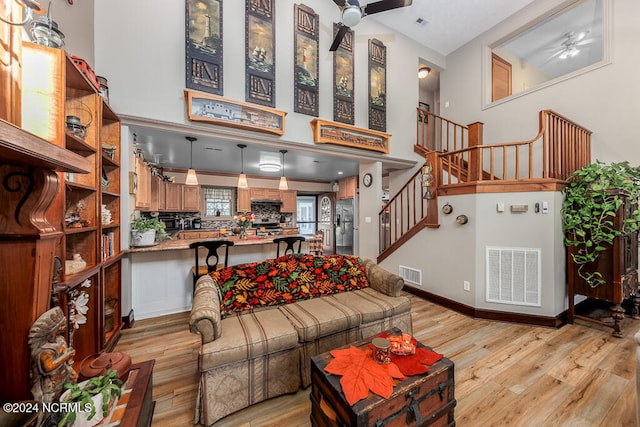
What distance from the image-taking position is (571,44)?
422 centimetres

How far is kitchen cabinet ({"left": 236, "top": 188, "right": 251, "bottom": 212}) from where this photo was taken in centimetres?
662

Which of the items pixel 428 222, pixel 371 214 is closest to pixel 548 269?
pixel 428 222

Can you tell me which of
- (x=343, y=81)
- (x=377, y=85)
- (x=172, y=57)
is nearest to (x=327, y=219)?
(x=377, y=85)

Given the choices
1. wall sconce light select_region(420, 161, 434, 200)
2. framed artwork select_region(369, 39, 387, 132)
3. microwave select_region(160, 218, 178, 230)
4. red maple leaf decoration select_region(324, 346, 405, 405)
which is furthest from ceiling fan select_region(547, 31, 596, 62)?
microwave select_region(160, 218, 178, 230)

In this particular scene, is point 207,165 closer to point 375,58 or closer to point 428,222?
point 375,58

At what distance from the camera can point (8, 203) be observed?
91 centimetres

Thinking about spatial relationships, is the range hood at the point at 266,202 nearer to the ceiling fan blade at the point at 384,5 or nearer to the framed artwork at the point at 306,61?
the framed artwork at the point at 306,61

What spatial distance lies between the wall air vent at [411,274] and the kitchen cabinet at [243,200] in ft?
14.6

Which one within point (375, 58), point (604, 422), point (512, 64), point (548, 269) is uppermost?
point (512, 64)

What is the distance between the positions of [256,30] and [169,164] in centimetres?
375

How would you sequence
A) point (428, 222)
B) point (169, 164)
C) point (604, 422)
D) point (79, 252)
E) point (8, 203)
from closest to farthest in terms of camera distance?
point (8, 203) < point (604, 422) < point (79, 252) < point (428, 222) < point (169, 164)

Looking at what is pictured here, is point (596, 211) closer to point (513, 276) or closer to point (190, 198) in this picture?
point (513, 276)

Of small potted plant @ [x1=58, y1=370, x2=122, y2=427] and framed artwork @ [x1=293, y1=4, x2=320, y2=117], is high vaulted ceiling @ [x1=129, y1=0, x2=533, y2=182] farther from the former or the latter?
small potted plant @ [x1=58, y1=370, x2=122, y2=427]

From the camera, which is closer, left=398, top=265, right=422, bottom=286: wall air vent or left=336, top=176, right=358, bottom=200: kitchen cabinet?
left=398, top=265, right=422, bottom=286: wall air vent
